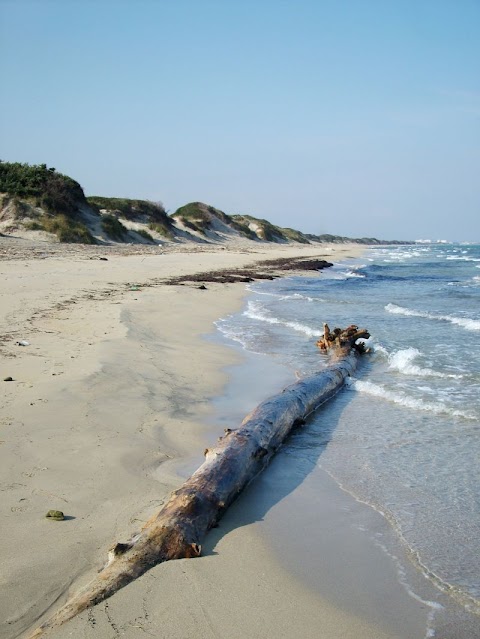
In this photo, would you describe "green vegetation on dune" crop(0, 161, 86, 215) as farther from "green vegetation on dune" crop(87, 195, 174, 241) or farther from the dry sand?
the dry sand

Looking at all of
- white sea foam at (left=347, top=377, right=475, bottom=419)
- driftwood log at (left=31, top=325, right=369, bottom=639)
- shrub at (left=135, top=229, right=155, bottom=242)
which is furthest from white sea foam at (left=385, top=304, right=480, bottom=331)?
shrub at (left=135, top=229, right=155, bottom=242)

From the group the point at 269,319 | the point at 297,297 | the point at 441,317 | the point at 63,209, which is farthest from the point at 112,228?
the point at 441,317

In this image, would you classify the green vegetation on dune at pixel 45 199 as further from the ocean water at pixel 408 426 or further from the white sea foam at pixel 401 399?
the white sea foam at pixel 401 399

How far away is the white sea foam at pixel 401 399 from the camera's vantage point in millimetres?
5945

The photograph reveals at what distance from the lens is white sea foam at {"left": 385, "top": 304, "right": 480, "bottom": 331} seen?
12008 mm

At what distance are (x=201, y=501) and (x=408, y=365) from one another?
5496 millimetres

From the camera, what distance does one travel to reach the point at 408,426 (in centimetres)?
551

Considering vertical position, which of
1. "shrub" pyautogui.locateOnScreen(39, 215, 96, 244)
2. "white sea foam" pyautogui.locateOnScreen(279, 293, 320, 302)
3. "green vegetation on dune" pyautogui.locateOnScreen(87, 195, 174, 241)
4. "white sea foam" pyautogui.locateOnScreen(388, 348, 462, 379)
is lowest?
"white sea foam" pyautogui.locateOnScreen(388, 348, 462, 379)

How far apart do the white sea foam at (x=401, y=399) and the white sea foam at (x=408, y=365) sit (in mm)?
849

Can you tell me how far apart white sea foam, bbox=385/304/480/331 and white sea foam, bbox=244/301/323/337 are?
3.49m

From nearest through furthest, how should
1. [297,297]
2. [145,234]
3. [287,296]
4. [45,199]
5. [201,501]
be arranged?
1. [201,501]
2. [297,297]
3. [287,296]
4. [45,199]
5. [145,234]

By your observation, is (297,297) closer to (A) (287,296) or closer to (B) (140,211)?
(A) (287,296)

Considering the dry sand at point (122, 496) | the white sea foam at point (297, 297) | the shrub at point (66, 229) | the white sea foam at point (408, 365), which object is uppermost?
the shrub at point (66, 229)

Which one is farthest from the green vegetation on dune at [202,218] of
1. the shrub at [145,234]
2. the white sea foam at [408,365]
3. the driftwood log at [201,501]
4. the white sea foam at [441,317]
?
the driftwood log at [201,501]
